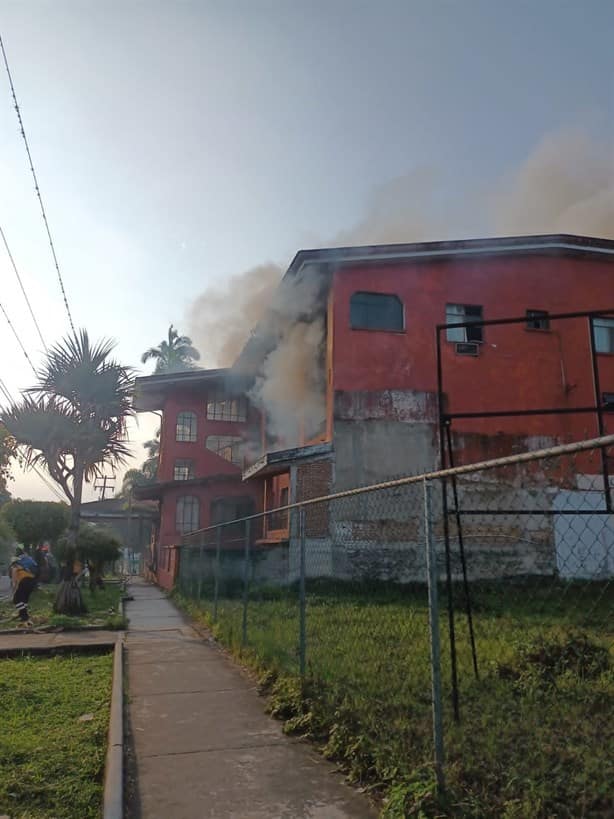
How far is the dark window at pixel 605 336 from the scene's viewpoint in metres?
17.2

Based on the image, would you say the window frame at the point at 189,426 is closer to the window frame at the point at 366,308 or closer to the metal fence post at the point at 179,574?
the metal fence post at the point at 179,574

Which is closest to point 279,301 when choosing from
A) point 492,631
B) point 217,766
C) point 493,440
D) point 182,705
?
point 493,440

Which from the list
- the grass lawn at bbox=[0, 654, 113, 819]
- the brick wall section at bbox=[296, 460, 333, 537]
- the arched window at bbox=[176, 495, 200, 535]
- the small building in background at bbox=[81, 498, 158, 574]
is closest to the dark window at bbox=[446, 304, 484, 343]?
the brick wall section at bbox=[296, 460, 333, 537]

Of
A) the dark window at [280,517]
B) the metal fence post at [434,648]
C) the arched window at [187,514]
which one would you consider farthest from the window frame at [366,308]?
the metal fence post at [434,648]

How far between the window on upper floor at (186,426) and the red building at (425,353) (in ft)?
24.7

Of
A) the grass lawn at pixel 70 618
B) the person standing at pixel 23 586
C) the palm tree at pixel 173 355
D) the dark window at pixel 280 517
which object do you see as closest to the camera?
the grass lawn at pixel 70 618

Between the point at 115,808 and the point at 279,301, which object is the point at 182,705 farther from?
the point at 279,301

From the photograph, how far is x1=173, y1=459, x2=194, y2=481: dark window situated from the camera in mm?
25156

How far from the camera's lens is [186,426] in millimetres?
25562

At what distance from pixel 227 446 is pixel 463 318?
12.3 metres

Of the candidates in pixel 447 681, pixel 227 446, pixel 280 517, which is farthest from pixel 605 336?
pixel 227 446

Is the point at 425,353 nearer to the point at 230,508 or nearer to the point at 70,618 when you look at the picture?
the point at 230,508

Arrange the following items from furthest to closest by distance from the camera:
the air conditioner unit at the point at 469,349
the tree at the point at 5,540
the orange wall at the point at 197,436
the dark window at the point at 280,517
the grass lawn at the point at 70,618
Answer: the orange wall at the point at 197,436 → the tree at the point at 5,540 → the dark window at the point at 280,517 → the air conditioner unit at the point at 469,349 → the grass lawn at the point at 70,618

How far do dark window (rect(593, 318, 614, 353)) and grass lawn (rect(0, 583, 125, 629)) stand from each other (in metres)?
14.1
